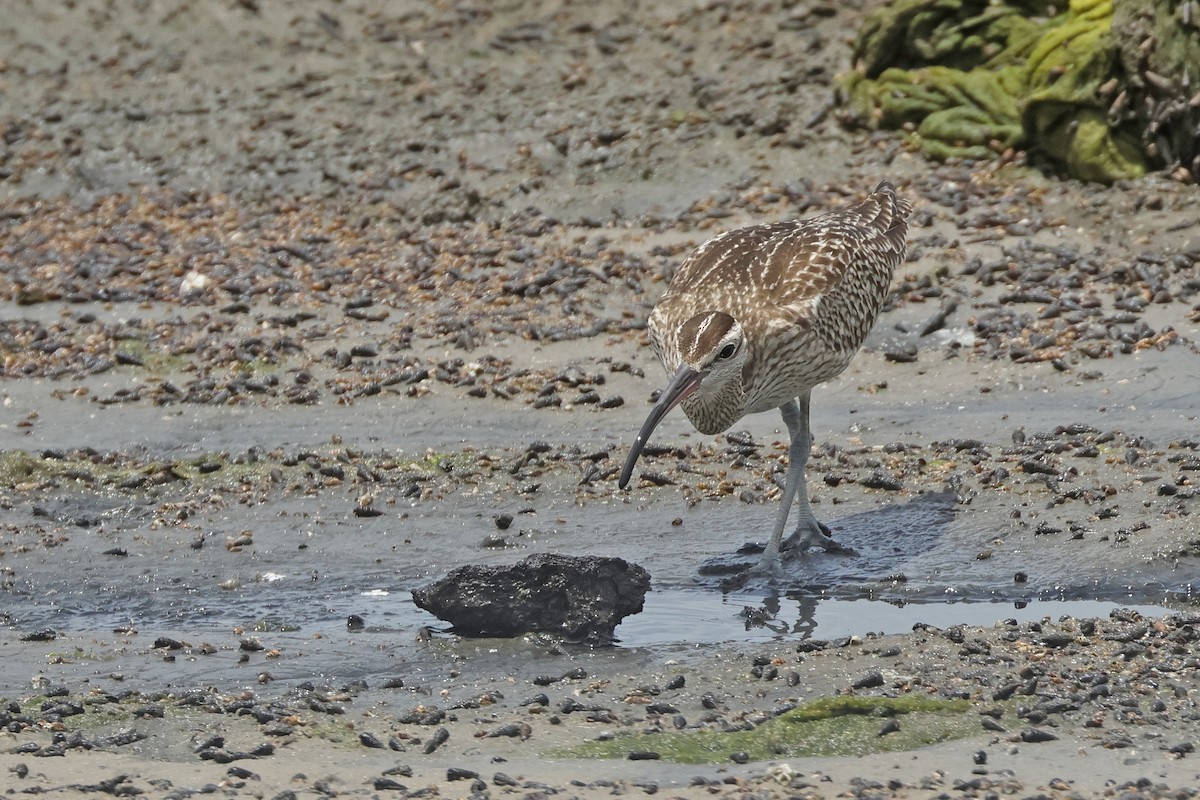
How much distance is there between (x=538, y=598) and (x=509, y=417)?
3.41 meters

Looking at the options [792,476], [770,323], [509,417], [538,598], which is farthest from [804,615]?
[509,417]

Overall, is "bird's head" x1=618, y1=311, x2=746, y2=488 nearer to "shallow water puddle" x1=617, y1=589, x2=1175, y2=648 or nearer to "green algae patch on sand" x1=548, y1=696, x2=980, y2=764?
"shallow water puddle" x1=617, y1=589, x2=1175, y2=648

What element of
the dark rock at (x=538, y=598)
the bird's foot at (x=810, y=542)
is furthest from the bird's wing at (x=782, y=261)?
the dark rock at (x=538, y=598)

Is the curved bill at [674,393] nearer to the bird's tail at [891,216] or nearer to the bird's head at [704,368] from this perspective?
the bird's head at [704,368]

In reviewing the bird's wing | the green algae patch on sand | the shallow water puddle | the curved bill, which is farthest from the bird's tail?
the green algae patch on sand

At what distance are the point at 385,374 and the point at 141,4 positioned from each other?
29.8ft

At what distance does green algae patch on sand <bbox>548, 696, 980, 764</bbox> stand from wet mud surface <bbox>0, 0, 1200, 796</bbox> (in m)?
0.11

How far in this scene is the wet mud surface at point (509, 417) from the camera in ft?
20.1

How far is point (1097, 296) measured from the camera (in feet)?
37.6

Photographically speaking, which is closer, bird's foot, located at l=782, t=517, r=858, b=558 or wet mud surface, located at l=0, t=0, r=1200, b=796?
wet mud surface, located at l=0, t=0, r=1200, b=796

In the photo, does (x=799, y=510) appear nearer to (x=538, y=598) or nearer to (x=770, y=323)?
(x=770, y=323)

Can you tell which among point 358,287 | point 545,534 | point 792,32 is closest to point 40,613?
point 545,534

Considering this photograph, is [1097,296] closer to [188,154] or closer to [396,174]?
[396,174]

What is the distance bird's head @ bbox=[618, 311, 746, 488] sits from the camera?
760cm
